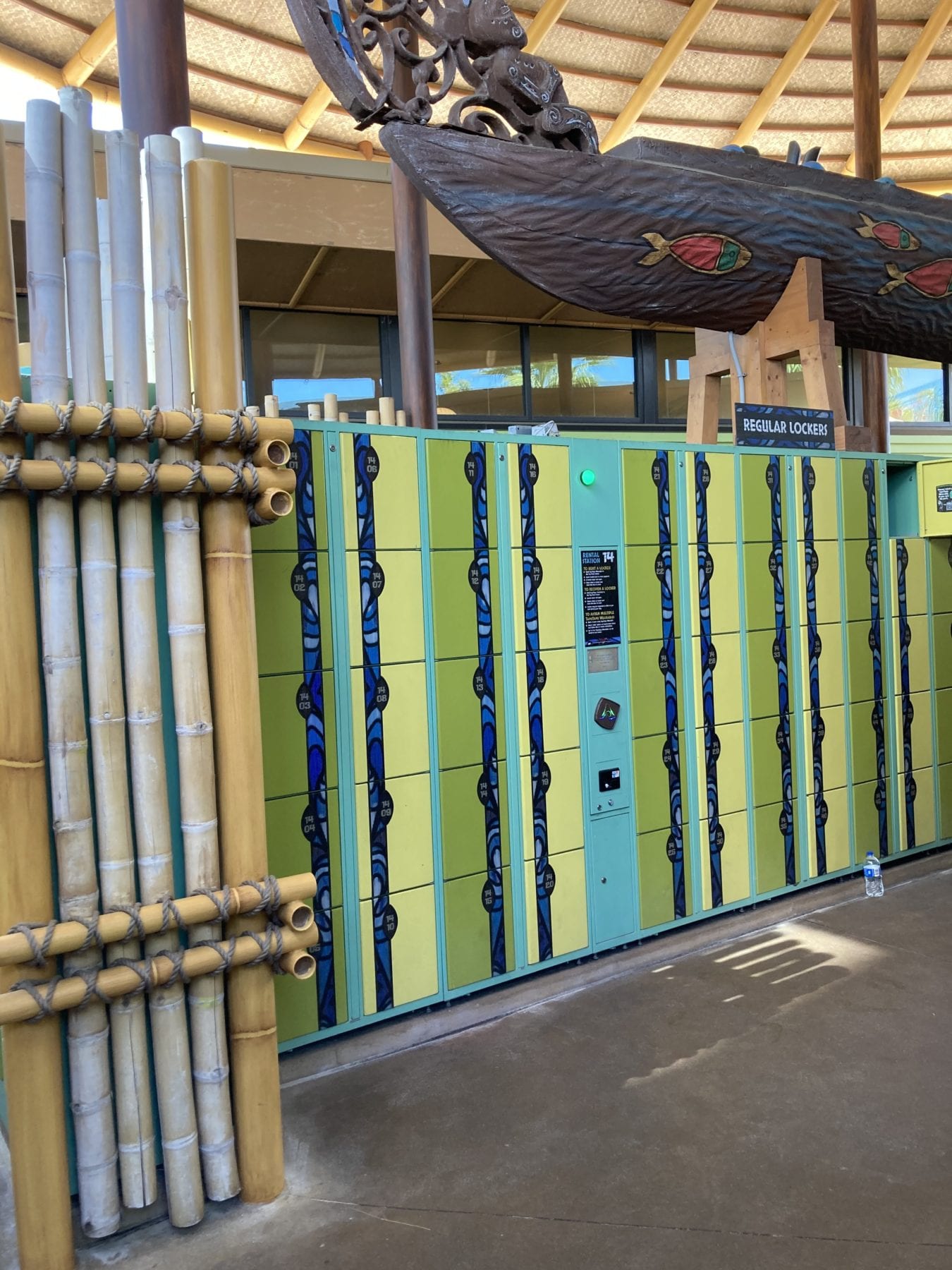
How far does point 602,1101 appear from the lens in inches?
106

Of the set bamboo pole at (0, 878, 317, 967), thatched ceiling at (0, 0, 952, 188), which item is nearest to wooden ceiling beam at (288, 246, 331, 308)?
thatched ceiling at (0, 0, 952, 188)

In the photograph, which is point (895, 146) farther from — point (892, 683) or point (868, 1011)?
point (868, 1011)

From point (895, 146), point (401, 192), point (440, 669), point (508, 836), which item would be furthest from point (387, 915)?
point (895, 146)

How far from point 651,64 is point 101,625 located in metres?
11.2

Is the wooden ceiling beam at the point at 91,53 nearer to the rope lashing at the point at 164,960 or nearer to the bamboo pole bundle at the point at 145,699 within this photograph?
the bamboo pole bundle at the point at 145,699

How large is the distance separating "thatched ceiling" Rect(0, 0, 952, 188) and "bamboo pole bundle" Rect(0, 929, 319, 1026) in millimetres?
9194

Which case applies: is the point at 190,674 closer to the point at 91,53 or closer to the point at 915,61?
Result: the point at 91,53

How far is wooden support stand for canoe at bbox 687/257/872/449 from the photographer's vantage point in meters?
4.64

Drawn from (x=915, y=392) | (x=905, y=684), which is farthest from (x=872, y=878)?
(x=915, y=392)

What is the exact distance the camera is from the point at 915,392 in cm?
1107

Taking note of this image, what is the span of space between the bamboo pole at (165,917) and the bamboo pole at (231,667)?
0.08 metres

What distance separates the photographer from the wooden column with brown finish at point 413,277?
6992 millimetres

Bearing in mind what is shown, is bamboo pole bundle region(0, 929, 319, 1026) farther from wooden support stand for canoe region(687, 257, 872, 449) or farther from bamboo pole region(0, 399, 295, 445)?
wooden support stand for canoe region(687, 257, 872, 449)

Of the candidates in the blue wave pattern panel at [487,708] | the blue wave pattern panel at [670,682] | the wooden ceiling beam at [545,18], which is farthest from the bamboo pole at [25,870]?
the wooden ceiling beam at [545,18]
